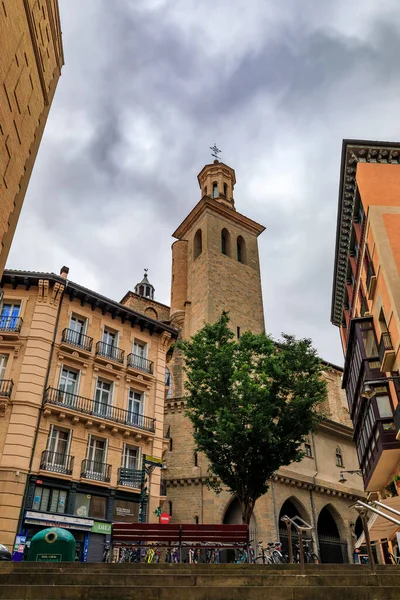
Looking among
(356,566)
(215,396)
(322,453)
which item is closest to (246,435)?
(215,396)

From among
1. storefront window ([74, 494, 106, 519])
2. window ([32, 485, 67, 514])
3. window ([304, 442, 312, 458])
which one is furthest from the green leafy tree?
window ([304, 442, 312, 458])

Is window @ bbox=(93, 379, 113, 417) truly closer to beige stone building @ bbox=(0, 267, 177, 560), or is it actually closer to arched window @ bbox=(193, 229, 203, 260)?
beige stone building @ bbox=(0, 267, 177, 560)

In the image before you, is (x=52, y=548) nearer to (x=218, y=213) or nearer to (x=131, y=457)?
(x=131, y=457)

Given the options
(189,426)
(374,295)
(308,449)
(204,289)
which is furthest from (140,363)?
(308,449)

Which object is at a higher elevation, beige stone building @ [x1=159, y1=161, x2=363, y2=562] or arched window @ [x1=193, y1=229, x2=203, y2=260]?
arched window @ [x1=193, y1=229, x2=203, y2=260]

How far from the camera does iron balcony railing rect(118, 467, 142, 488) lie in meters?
22.5

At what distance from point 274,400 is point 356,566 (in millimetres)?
11861

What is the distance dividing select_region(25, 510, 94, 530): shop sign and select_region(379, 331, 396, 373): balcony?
1395 centimetres

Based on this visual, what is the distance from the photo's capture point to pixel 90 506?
21.4 m

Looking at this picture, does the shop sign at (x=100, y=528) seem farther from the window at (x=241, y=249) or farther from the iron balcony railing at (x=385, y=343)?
the window at (x=241, y=249)

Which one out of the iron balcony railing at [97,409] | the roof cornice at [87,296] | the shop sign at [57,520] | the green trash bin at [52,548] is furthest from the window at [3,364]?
the green trash bin at [52,548]

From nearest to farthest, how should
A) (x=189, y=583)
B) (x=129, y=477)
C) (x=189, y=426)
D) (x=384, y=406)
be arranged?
(x=189, y=583)
(x=384, y=406)
(x=129, y=477)
(x=189, y=426)

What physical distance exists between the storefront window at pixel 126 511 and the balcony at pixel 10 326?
9022 mm

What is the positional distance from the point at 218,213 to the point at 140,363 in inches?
948
